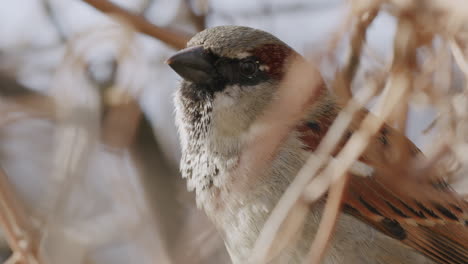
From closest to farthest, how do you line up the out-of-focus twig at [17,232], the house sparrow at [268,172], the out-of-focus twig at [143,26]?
the out-of-focus twig at [17,232] → the house sparrow at [268,172] → the out-of-focus twig at [143,26]

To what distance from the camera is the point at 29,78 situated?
2945 mm

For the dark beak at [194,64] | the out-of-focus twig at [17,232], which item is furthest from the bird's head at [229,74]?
the out-of-focus twig at [17,232]

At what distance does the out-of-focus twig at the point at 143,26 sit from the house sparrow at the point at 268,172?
12cm

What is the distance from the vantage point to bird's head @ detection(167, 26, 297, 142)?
2223mm

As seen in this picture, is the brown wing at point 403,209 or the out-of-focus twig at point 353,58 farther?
the brown wing at point 403,209

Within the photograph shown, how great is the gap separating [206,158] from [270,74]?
1.11ft

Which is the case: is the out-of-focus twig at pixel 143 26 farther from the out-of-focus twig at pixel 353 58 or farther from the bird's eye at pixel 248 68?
the out-of-focus twig at pixel 353 58

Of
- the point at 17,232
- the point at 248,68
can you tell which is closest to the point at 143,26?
the point at 248,68

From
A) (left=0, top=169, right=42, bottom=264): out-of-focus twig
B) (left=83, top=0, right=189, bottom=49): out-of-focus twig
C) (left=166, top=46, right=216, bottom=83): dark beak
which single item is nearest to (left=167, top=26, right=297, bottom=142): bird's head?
(left=166, top=46, right=216, bottom=83): dark beak

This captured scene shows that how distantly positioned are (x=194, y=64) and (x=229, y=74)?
0.12 metres

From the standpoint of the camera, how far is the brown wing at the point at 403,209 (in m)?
2.10

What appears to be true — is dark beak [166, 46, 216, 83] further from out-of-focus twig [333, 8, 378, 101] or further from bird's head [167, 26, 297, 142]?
out-of-focus twig [333, 8, 378, 101]

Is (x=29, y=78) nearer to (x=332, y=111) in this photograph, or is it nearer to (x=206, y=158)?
(x=206, y=158)

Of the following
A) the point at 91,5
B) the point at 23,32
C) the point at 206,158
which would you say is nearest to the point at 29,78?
the point at 23,32
